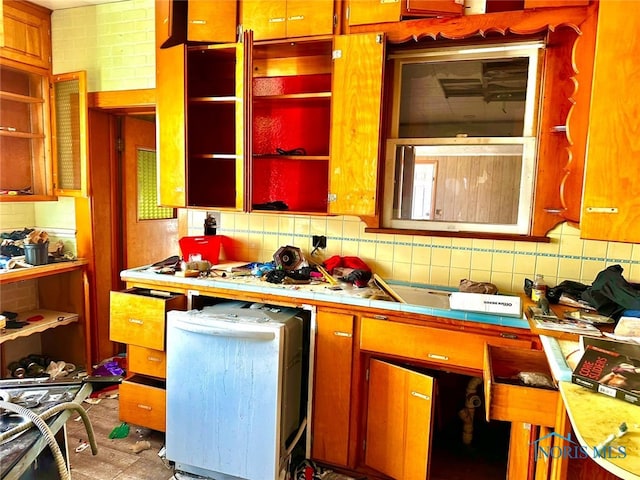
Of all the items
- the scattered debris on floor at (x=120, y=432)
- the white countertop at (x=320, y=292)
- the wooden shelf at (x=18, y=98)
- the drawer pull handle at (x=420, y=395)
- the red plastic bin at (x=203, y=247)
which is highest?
the wooden shelf at (x=18, y=98)

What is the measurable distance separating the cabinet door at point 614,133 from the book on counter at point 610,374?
0.55m

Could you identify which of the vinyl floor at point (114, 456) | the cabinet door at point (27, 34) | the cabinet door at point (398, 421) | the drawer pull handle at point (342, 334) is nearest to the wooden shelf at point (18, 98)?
the cabinet door at point (27, 34)

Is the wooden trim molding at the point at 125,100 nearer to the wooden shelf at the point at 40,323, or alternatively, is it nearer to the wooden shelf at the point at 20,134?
the wooden shelf at the point at 20,134

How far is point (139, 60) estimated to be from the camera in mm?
2902

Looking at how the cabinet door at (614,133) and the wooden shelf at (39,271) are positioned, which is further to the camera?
the wooden shelf at (39,271)

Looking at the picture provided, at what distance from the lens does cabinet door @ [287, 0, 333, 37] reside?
217cm

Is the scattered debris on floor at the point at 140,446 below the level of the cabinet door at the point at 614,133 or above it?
below

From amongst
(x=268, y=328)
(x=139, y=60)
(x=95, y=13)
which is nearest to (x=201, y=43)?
(x=139, y=60)

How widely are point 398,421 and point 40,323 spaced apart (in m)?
2.60

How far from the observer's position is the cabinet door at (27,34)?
2.73 m

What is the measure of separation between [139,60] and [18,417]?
2.60 m

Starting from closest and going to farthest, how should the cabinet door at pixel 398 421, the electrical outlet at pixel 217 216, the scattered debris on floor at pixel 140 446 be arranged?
the cabinet door at pixel 398 421 < the scattered debris on floor at pixel 140 446 < the electrical outlet at pixel 217 216

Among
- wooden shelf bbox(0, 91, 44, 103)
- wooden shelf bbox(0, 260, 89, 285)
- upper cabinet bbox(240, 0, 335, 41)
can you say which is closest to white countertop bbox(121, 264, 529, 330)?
wooden shelf bbox(0, 260, 89, 285)

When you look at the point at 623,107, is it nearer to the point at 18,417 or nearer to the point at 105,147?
the point at 18,417
